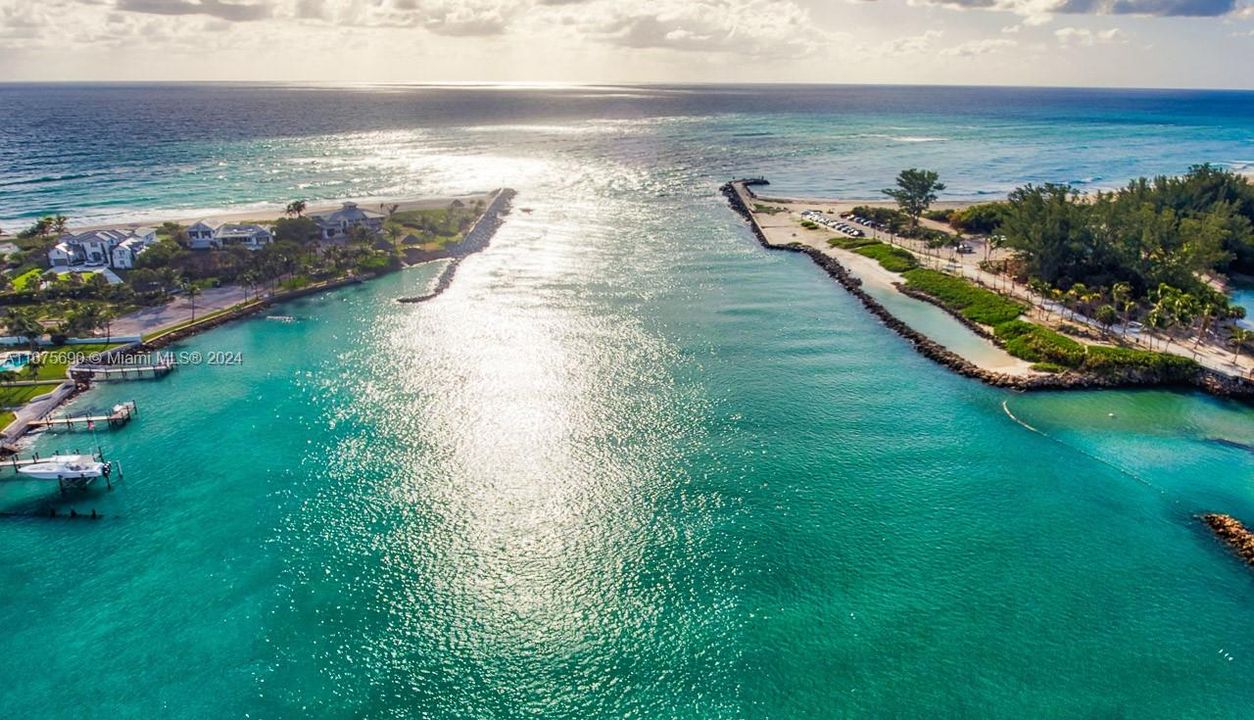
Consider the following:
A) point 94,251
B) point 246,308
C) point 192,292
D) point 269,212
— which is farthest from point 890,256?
point 269,212

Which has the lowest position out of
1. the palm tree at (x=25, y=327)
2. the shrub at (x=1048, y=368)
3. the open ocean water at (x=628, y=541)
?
the open ocean water at (x=628, y=541)

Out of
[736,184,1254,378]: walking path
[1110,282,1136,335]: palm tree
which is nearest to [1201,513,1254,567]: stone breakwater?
[736,184,1254,378]: walking path

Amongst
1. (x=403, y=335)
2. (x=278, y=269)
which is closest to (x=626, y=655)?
(x=403, y=335)

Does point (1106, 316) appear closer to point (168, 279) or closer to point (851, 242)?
point (851, 242)

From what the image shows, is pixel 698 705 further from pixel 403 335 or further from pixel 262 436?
pixel 403 335

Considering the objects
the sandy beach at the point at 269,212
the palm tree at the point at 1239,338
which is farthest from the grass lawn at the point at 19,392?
the palm tree at the point at 1239,338

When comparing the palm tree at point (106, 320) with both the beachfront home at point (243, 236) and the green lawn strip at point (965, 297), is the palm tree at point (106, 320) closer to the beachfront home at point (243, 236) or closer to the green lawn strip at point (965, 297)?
the beachfront home at point (243, 236)

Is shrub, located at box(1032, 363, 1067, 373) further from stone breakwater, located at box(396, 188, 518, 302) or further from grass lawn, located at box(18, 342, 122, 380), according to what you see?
grass lawn, located at box(18, 342, 122, 380)

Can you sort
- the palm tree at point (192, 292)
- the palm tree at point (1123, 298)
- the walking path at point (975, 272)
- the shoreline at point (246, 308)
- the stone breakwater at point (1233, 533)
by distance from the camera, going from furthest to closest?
the palm tree at point (192, 292), the palm tree at point (1123, 298), the walking path at point (975, 272), the shoreline at point (246, 308), the stone breakwater at point (1233, 533)
